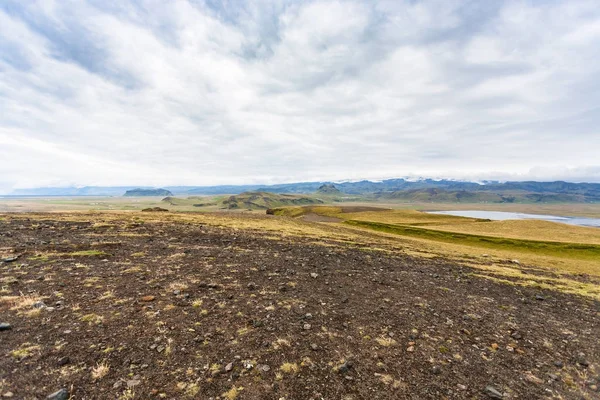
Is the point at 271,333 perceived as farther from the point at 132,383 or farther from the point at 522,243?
the point at 522,243

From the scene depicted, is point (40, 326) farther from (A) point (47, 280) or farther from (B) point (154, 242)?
(B) point (154, 242)

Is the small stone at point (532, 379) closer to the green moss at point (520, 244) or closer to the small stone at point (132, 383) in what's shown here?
the small stone at point (132, 383)

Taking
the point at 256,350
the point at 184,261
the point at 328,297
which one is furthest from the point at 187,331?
the point at 184,261

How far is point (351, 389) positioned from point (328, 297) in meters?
7.66

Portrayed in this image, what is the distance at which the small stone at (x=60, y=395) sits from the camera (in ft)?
23.6

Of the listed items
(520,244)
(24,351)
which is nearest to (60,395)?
(24,351)

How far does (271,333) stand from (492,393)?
26.5 ft

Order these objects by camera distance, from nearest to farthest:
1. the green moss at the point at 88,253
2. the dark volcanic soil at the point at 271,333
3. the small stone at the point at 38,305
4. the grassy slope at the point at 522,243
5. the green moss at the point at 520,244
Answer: the dark volcanic soil at the point at 271,333, the small stone at the point at 38,305, the green moss at the point at 88,253, the grassy slope at the point at 522,243, the green moss at the point at 520,244

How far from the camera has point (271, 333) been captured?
38.1 ft

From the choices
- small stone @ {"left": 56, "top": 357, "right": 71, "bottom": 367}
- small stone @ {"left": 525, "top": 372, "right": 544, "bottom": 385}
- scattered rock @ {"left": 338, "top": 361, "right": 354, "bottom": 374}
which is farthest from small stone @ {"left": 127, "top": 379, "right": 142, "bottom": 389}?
small stone @ {"left": 525, "top": 372, "right": 544, "bottom": 385}

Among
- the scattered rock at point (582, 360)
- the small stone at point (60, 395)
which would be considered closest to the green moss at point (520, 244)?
the scattered rock at point (582, 360)

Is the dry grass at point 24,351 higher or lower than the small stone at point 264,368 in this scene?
higher

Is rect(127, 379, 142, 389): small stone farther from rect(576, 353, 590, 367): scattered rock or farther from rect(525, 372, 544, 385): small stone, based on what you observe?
rect(576, 353, 590, 367): scattered rock

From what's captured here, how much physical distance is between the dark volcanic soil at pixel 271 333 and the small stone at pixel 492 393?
0.06 meters
